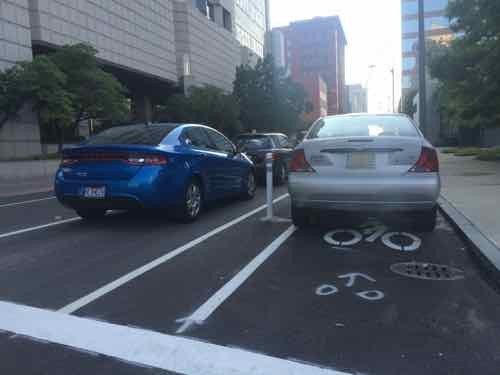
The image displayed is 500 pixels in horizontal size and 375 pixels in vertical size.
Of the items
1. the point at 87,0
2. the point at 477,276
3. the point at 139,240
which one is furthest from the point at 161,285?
the point at 87,0

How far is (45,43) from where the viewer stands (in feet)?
87.1

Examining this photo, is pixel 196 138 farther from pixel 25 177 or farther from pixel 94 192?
pixel 25 177

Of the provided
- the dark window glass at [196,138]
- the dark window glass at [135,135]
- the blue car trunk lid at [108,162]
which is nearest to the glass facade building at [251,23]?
the dark window glass at [196,138]

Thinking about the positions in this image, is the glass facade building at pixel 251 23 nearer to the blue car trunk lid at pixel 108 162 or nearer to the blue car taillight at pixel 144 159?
the blue car trunk lid at pixel 108 162

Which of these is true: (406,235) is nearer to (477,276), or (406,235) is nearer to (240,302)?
(477,276)

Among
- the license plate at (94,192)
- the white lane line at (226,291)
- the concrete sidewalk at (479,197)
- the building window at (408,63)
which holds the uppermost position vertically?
the building window at (408,63)

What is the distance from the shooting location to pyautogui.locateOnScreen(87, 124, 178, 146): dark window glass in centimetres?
667

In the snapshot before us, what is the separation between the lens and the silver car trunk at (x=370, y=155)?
549cm

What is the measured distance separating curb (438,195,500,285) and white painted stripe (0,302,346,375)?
98.9 inches

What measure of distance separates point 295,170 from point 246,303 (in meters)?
2.58

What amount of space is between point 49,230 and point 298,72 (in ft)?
512

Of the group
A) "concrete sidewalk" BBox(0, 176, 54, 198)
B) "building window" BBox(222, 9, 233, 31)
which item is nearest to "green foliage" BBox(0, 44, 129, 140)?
"concrete sidewalk" BBox(0, 176, 54, 198)

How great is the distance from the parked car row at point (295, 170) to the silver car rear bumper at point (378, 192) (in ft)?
0.04

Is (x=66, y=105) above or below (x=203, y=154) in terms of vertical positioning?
above
